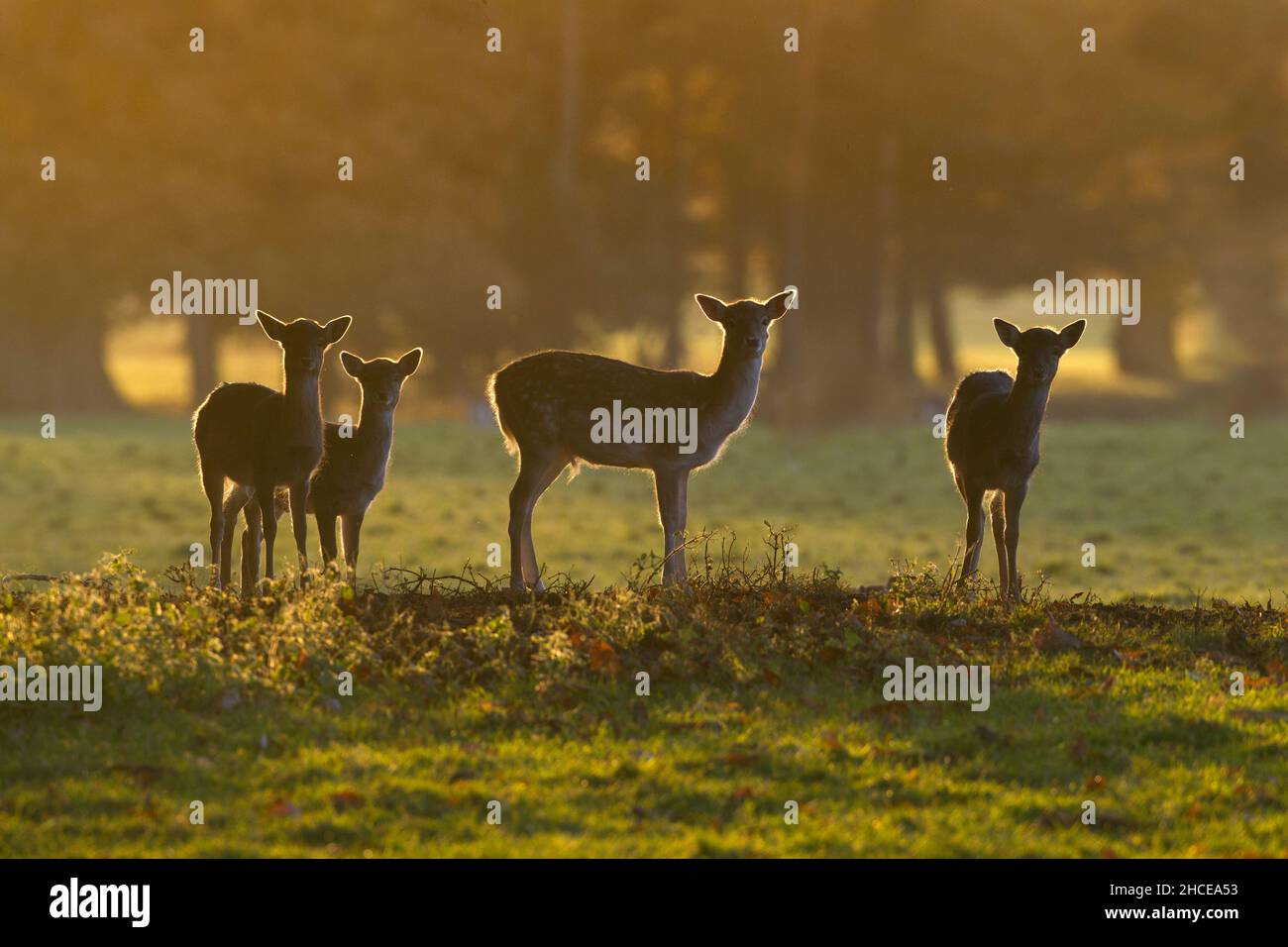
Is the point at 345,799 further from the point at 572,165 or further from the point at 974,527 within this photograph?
the point at 572,165

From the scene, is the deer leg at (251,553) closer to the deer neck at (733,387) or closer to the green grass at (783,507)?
the deer neck at (733,387)

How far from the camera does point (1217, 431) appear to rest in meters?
49.5

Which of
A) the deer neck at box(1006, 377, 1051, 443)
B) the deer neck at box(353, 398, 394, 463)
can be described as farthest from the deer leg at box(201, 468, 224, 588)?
the deer neck at box(1006, 377, 1051, 443)

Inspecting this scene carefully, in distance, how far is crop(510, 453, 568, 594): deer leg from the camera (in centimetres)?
1397

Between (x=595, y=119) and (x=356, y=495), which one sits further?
(x=595, y=119)

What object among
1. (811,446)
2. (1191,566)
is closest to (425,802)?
(1191,566)

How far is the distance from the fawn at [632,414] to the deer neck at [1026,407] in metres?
1.93

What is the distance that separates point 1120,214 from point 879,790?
164ft

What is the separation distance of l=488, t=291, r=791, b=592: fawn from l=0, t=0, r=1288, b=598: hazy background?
104 ft

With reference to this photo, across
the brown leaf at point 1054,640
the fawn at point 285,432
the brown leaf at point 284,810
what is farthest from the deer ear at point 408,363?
the brown leaf at point 284,810

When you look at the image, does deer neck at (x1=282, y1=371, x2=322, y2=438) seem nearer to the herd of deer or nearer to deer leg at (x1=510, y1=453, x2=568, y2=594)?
the herd of deer

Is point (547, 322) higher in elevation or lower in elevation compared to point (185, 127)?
lower
